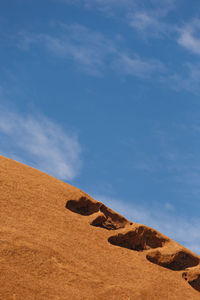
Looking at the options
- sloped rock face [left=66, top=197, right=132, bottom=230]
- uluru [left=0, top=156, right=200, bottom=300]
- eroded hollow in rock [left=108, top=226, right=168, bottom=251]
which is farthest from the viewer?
sloped rock face [left=66, top=197, right=132, bottom=230]

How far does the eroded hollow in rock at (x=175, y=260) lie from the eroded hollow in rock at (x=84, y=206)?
1.88 metres

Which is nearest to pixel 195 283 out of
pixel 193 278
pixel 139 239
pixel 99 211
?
pixel 193 278

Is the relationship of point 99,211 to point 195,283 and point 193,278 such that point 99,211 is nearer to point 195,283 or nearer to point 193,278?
point 193,278

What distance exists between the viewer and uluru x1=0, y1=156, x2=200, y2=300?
786cm

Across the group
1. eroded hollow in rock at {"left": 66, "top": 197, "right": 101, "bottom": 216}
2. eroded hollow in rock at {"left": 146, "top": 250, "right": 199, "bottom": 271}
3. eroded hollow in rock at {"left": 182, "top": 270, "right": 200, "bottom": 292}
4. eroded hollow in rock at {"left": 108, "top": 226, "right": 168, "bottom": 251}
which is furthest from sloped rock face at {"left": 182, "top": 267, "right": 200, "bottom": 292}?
eroded hollow in rock at {"left": 66, "top": 197, "right": 101, "bottom": 216}

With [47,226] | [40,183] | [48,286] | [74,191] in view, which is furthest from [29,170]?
[48,286]

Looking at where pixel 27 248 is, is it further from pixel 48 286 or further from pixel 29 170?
pixel 29 170

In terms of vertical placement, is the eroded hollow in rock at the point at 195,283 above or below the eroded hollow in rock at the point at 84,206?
below

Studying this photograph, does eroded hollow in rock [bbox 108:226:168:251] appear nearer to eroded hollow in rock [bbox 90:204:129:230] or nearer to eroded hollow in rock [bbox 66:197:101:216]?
eroded hollow in rock [bbox 90:204:129:230]

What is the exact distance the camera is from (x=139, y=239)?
10.8 m

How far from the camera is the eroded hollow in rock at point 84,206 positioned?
10.5 metres

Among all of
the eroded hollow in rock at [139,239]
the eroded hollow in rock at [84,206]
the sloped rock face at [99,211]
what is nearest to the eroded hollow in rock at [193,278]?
the eroded hollow in rock at [139,239]

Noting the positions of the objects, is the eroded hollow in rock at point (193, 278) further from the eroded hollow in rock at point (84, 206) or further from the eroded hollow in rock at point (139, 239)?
the eroded hollow in rock at point (84, 206)

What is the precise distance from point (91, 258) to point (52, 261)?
3.75ft
